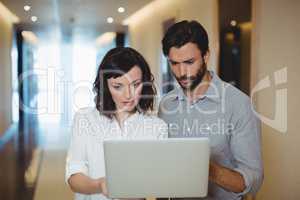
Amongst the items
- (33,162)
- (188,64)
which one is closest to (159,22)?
(33,162)

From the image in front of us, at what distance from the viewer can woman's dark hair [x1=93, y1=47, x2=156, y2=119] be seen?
1866 mm

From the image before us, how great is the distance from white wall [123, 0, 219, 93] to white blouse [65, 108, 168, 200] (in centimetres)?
220

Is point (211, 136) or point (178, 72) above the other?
point (178, 72)

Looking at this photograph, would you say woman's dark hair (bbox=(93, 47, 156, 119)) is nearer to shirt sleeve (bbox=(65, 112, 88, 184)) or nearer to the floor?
shirt sleeve (bbox=(65, 112, 88, 184))

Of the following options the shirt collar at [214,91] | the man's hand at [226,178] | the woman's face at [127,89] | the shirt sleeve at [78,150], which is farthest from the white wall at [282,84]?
the shirt sleeve at [78,150]

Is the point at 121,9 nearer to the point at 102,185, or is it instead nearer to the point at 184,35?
the point at 184,35

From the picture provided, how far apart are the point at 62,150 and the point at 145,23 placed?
1.44 m

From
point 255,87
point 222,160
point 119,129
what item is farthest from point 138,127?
point 255,87

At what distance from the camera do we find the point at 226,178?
180 centimetres

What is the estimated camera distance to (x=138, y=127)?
1844mm

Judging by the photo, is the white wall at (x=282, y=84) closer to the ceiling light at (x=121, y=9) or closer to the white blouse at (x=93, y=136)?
the ceiling light at (x=121, y=9)

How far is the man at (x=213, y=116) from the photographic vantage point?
1893 mm

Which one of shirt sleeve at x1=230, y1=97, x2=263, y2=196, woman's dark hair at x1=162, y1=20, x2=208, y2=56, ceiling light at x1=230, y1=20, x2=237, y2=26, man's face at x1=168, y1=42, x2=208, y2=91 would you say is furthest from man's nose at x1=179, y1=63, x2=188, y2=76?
ceiling light at x1=230, y1=20, x2=237, y2=26

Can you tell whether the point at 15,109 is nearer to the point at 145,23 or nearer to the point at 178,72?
the point at 145,23
